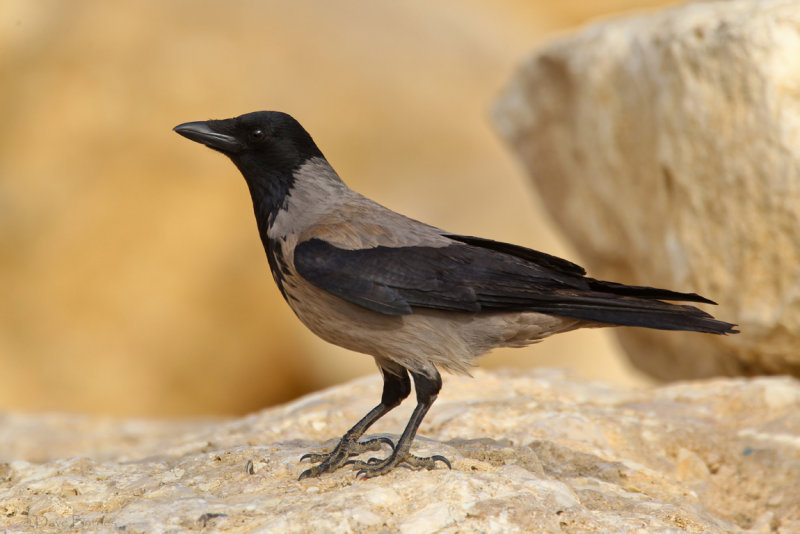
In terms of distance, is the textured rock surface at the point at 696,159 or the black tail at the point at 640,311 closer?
the black tail at the point at 640,311

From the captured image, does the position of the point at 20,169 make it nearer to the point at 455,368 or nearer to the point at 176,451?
the point at 176,451

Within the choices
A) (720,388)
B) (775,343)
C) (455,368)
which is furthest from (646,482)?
(775,343)

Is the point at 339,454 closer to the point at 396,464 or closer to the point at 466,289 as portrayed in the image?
the point at 396,464

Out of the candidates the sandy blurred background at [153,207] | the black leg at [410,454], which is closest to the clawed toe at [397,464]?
the black leg at [410,454]

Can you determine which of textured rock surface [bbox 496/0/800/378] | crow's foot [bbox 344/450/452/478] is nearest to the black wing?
crow's foot [bbox 344/450/452/478]

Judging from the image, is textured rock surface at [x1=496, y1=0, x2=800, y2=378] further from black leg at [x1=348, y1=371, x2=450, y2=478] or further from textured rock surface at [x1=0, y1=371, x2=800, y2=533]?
black leg at [x1=348, y1=371, x2=450, y2=478]

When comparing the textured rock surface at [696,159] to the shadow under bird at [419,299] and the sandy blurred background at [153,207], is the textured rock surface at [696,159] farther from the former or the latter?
the sandy blurred background at [153,207]
